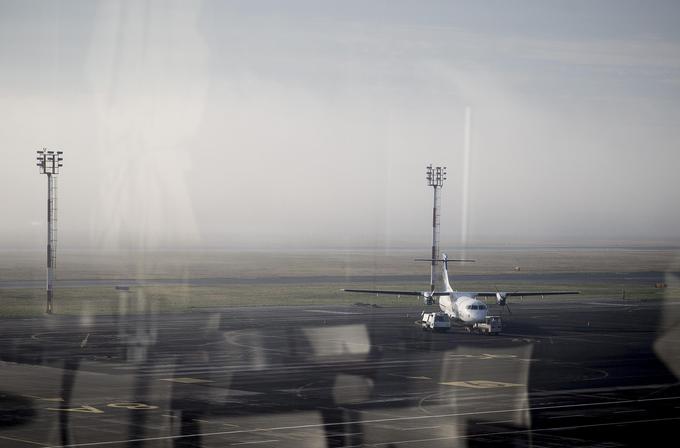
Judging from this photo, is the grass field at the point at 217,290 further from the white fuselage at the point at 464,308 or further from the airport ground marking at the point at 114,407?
the airport ground marking at the point at 114,407

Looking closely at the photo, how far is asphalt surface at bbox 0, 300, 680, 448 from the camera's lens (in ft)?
126

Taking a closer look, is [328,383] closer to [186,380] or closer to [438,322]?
[186,380]

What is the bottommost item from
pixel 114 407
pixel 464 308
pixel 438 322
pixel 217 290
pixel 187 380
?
pixel 217 290

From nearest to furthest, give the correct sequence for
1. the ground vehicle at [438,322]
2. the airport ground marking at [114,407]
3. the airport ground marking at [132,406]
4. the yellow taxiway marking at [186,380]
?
the airport ground marking at [114,407]
the airport ground marking at [132,406]
the yellow taxiway marking at [186,380]
the ground vehicle at [438,322]

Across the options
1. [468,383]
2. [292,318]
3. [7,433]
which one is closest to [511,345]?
[468,383]

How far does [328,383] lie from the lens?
52156 millimetres

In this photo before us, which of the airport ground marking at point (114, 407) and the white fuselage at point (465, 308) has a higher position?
the white fuselage at point (465, 308)

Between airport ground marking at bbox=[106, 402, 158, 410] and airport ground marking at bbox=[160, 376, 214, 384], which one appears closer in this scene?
airport ground marking at bbox=[106, 402, 158, 410]

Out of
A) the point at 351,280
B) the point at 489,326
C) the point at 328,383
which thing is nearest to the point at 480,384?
the point at 328,383

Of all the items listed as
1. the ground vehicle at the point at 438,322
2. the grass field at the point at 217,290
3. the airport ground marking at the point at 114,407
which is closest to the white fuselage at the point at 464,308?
the ground vehicle at the point at 438,322

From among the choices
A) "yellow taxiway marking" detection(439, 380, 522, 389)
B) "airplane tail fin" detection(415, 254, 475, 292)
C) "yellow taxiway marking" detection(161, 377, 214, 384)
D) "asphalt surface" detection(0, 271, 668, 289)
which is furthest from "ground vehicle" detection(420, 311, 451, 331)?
"asphalt surface" detection(0, 271, 668, 289)

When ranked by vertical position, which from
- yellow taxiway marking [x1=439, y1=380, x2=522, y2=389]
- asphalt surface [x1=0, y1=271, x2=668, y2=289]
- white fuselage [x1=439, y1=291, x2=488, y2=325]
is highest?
white fuselage [x1=439, y1=291, x2=488, y2=325]

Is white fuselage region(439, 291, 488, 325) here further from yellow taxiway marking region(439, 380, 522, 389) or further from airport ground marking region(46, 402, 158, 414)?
airport ground marking region(46, 402, 158, 414)

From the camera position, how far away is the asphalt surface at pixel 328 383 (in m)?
38.3
